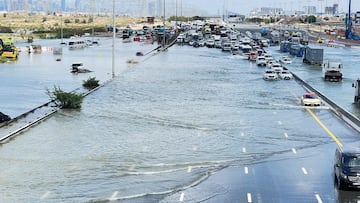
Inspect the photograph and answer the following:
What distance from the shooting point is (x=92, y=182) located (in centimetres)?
2061

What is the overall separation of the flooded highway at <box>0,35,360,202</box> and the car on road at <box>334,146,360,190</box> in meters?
0.38

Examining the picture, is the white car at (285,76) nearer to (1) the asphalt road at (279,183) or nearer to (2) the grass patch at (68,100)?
(2) the grass patch at (68,100)

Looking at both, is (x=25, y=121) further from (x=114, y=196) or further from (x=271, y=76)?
(x=271, y=76)

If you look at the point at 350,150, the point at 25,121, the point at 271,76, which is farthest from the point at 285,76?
the point at 350,150

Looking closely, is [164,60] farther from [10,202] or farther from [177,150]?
[10,202]

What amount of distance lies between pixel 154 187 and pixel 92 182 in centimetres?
199

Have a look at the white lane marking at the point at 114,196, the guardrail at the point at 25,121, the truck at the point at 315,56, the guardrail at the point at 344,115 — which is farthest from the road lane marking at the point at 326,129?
the truck at the point at 315,56

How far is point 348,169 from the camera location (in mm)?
19141

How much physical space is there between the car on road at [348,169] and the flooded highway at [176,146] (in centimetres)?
38

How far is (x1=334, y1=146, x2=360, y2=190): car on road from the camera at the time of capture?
1902cm

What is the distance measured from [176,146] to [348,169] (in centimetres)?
916

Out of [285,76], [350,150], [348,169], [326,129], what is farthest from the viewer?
[285,76]

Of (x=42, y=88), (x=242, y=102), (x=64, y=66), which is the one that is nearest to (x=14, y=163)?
(x=242, y=102)

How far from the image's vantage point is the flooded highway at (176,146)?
64.1 feet
